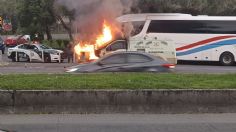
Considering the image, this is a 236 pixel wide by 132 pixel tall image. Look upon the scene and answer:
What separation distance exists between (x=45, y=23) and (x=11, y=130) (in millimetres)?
48097

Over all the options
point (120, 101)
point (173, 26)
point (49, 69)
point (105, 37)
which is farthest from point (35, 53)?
point (120, 101)

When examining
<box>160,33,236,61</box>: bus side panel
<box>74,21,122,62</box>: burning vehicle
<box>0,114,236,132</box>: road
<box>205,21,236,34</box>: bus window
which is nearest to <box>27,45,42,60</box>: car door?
<box>74,21,122,62</box>: burning vehicle

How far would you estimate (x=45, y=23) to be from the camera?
57281 millimetres

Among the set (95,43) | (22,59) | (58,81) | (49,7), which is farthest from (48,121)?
(49,7)

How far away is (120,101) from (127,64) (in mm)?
7351

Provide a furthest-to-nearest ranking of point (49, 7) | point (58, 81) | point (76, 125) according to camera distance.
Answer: point (49, 7) → point (58, 81) → point (76, 125)

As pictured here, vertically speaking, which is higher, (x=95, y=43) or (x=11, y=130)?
(x=95, y=43)

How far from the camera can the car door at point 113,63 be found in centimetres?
1916

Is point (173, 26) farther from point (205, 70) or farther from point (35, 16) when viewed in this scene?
point (35, 16)

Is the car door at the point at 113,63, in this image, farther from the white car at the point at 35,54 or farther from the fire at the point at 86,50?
the white car at the point at 35,54

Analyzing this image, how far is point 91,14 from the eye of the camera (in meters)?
32.2

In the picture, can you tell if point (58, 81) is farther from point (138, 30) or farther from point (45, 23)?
point (45, 23)

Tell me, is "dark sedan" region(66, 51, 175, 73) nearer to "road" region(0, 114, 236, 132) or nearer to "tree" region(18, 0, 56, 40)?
"road" region(0, 114, 236, 132)

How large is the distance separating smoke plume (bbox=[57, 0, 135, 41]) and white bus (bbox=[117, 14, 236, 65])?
0.92 meters
